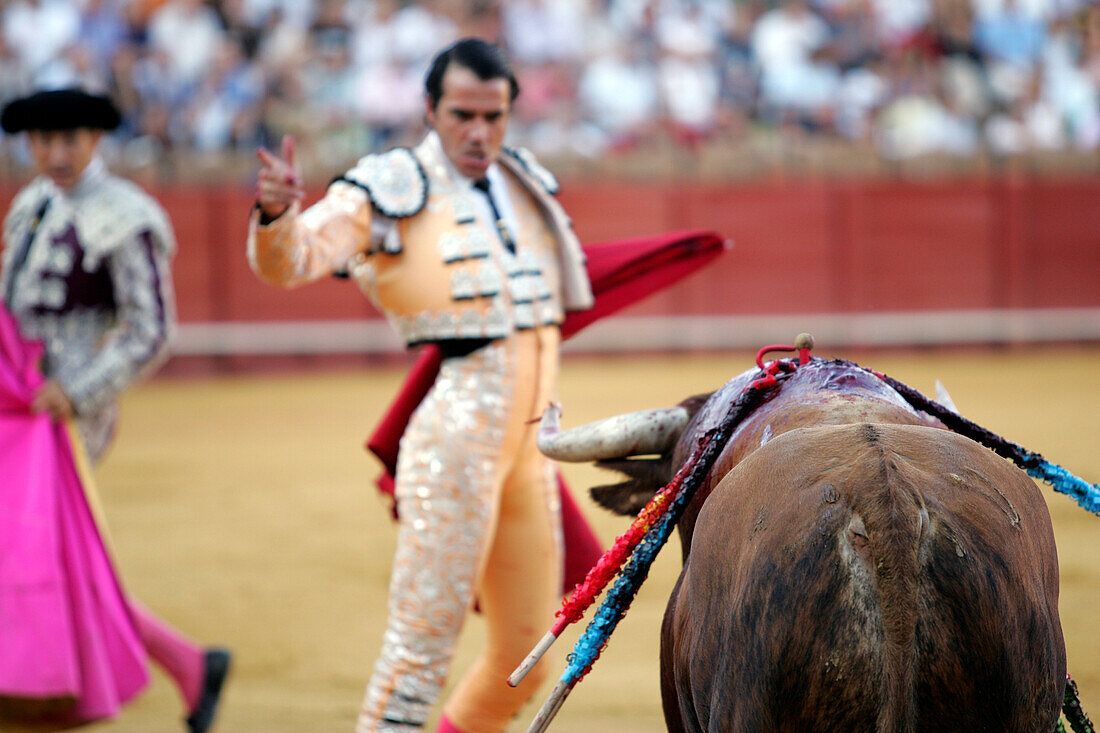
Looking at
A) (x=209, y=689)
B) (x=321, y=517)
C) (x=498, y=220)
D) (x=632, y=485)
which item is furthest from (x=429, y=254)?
(x=321, y=517)

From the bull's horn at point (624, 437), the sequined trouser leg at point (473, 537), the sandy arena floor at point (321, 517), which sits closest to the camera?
the bull's horn at point (624, 437)

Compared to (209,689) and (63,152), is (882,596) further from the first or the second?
(63,152)

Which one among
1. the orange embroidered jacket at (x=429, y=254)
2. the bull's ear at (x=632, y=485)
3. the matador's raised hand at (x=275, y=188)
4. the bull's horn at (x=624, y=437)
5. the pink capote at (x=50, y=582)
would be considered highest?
the matador's raised hand at (x=275, y=188)

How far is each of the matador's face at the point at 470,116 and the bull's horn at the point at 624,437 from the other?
69 cm

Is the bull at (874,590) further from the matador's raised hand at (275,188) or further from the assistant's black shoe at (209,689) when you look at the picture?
the assistant's black shoe at (209,689)

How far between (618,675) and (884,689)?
7.42ft

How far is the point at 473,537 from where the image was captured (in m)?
2.35

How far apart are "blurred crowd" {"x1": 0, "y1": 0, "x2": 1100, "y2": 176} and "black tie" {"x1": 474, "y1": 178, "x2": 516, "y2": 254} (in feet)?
23.4

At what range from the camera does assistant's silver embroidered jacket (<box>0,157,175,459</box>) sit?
3074 millimetres

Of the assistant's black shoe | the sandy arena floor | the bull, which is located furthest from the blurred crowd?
the bull

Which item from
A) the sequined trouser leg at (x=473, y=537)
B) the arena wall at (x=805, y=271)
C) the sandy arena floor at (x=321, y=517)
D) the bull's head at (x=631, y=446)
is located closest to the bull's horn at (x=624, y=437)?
the bull's head at (x=631, y=446)

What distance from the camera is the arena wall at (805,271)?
973 cm

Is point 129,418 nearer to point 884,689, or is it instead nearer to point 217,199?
point 217,199

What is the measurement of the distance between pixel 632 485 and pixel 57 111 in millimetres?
1839
